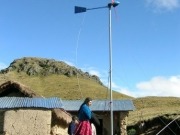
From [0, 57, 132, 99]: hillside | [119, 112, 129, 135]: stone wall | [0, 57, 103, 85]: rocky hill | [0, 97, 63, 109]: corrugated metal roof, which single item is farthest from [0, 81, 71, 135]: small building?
[0, 57, 103, 85]: rocky hill

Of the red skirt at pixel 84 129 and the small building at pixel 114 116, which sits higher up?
the small building at pixel 114 116

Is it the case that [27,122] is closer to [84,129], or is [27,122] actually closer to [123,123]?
[84,129]

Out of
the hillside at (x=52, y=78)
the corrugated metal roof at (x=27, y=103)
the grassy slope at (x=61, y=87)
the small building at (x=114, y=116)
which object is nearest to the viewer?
the corrugated metal roof at (x=27, y=103)

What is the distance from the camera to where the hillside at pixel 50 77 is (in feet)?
311

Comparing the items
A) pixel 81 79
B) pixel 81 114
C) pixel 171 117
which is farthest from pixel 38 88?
pixel 81 114

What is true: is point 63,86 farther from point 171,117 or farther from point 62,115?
point 62,115

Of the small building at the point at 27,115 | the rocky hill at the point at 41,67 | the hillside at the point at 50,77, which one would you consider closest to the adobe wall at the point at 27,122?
the small building at the point at 27,115

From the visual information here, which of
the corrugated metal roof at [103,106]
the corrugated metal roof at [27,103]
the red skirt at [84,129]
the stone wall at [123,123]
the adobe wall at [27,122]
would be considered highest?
the corrugated metal roof at [103,106]

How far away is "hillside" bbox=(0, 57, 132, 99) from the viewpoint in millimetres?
94750

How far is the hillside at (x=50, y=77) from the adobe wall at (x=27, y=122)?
7282 centimetres

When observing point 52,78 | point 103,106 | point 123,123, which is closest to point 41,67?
point 52,78

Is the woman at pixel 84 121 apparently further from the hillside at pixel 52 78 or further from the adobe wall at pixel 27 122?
the hillside at pixel 52 78

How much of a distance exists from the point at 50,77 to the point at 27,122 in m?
98.4

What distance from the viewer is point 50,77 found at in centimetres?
11294
